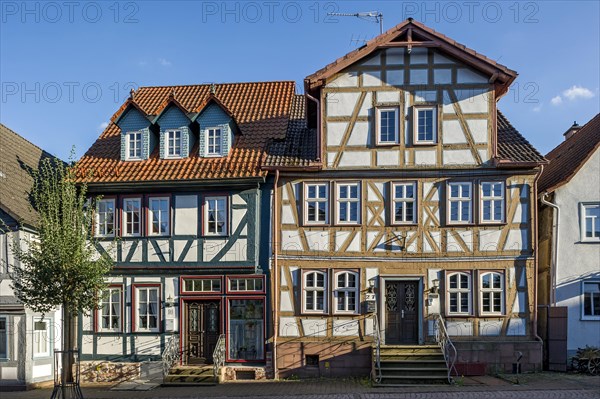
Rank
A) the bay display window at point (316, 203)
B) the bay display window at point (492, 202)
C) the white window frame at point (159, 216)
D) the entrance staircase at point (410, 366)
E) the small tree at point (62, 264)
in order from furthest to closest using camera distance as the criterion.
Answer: the white window frame at point (159, 216)
the bay display window at point (316, 203)
the bay display window at point (492, 202)
the entrance staircase at point (410, 366)
the small tree at point (62, 264)

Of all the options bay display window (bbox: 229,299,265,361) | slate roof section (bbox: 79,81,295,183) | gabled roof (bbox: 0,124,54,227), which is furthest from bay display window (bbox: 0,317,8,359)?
bay display window (bbox: 229,299,265,361)

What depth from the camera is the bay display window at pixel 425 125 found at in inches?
805

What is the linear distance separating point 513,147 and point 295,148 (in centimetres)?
749

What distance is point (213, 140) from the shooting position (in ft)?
70.8

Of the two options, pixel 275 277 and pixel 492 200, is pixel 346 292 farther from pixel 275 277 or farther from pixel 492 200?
pixel 492 200

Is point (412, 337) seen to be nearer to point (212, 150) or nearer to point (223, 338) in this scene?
point (223, 338)

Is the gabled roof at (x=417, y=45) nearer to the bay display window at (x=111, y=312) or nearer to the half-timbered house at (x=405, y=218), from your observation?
the half-timbered house at (x=405, y=218)

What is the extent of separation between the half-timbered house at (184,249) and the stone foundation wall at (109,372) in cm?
3

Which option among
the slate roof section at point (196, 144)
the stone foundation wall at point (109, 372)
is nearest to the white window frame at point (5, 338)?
the stone foundation wall at point (109, 372)

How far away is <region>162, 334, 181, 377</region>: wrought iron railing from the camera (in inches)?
779

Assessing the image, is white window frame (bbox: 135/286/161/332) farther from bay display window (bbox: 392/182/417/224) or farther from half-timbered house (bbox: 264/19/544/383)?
bay display window (bbox: 392/182/417/224)

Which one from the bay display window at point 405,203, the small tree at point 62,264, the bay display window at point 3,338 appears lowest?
the bay display window at point 3,338

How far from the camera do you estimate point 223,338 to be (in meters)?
20.4

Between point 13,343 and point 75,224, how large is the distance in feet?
19.3
